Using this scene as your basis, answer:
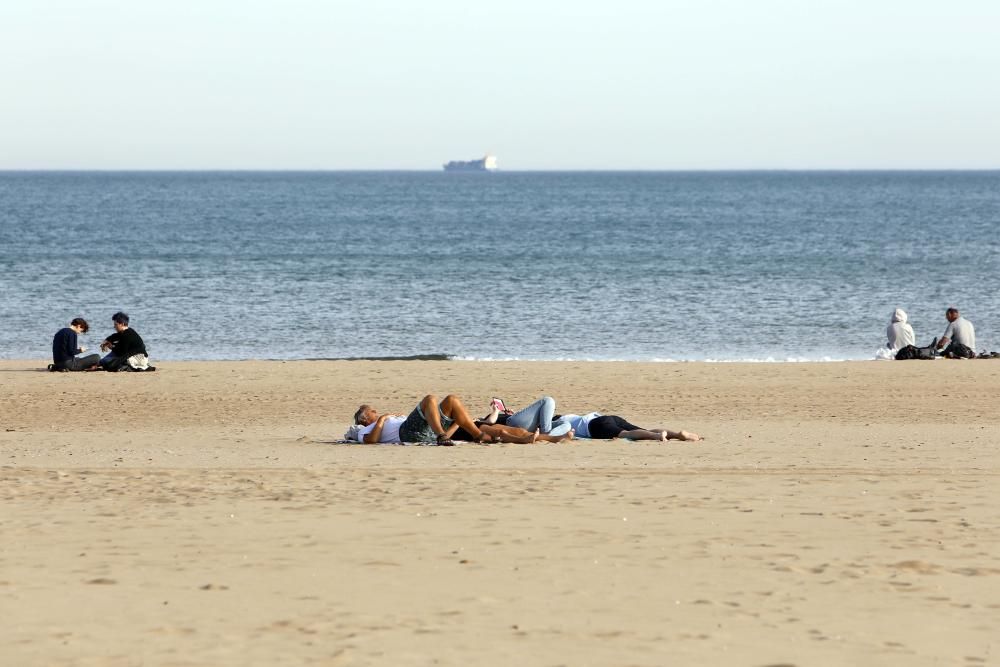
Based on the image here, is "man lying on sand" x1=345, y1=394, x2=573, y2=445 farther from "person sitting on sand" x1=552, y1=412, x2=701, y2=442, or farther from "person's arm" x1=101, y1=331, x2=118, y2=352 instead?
"person's arm" x1=101, y1=331, x2=118, y2=352

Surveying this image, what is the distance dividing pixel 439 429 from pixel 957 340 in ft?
39.6

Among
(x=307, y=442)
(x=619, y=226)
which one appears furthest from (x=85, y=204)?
(x=307, y=442)

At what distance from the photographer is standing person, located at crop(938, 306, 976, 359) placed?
68.7ft

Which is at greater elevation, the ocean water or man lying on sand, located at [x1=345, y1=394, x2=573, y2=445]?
man lying on sand, located at [x1=345, y1=394, x2=573, y2=445]

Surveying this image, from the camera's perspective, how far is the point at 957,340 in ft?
69.3

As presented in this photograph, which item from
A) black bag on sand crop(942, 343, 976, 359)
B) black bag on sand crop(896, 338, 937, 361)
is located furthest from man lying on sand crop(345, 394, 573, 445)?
black bag on sand crop(942, 343, 976, 359)

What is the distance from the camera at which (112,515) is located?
850 centimetres

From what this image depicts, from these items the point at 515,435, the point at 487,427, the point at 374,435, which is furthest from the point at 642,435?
the point at 374,435

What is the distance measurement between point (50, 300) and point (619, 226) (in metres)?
48.1

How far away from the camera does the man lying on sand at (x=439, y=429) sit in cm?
1218

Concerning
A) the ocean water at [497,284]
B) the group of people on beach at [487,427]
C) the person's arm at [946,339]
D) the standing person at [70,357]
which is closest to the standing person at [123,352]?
the standing person at [70,357]

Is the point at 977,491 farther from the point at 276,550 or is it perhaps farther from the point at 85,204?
the point at 85,204

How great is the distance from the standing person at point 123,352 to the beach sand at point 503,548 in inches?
187

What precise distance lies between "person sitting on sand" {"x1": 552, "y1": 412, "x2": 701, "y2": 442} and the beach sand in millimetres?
222
